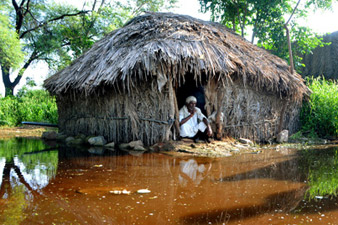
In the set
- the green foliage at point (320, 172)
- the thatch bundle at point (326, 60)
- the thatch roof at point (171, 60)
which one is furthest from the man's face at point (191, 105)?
the thatch bundle at point (326, 60)

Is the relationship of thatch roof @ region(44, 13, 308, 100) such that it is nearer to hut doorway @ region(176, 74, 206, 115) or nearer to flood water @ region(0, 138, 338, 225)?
hut doorway @ region(176, 74, 206, 115)

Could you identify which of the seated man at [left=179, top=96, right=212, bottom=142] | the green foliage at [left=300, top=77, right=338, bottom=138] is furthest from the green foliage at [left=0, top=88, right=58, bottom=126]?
the green foliage at [left=300, top=77, right=338, bottom=138]

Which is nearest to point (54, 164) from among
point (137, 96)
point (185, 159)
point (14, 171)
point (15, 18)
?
point (14, 171)

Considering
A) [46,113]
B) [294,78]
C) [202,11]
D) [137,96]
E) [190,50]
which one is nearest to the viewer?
[190,50]

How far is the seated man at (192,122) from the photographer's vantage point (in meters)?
7.21

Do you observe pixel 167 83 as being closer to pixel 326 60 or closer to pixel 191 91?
pixel 191 91

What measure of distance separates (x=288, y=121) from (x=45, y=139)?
7.55 metres

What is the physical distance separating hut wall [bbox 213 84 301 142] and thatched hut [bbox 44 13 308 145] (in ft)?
0.08

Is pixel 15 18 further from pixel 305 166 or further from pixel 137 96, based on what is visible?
pixel 305 166

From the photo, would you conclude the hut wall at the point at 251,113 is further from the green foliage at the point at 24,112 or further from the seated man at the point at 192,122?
the green foliage at the point at 24,112

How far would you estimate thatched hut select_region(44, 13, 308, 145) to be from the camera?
21.6 ft

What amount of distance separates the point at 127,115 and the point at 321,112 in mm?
6109

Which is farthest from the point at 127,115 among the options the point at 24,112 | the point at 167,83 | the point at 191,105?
the point at 24,112

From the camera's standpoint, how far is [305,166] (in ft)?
15.7
